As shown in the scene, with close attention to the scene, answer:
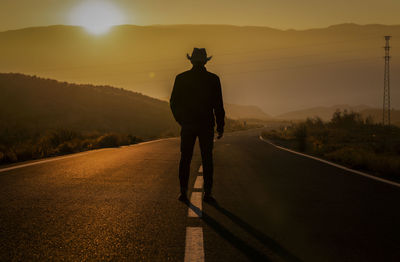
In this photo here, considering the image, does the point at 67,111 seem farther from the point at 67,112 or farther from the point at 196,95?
the point at 196,95

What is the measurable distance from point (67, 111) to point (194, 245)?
59280 mm

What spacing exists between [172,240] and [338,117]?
4905cm

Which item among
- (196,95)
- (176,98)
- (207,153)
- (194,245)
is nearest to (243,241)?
(194,245)

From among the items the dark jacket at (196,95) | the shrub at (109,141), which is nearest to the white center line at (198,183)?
the dark jacket at (196,95)

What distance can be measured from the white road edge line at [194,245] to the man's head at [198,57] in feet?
9.07

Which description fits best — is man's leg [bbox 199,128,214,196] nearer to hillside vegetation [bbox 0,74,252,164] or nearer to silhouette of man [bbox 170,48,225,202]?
silhouette of man [bbox 170,48,225,202]

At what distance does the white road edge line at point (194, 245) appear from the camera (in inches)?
125

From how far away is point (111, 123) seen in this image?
192 ft

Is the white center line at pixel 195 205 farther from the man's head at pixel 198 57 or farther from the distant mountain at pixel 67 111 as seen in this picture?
the distant mountain at pixel 67 111

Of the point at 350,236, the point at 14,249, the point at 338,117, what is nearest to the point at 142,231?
the point at 14,249

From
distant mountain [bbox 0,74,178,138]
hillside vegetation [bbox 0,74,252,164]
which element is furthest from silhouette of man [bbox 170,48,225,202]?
distant mountain [bbox 0,74,178,138]

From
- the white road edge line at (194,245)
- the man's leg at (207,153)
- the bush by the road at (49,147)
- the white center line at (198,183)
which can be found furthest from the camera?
the bush by the road at (49,147)

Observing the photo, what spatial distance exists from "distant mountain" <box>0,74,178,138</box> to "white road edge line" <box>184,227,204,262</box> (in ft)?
123

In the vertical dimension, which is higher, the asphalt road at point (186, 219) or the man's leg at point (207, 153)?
the man's leg at point (207, 153)
